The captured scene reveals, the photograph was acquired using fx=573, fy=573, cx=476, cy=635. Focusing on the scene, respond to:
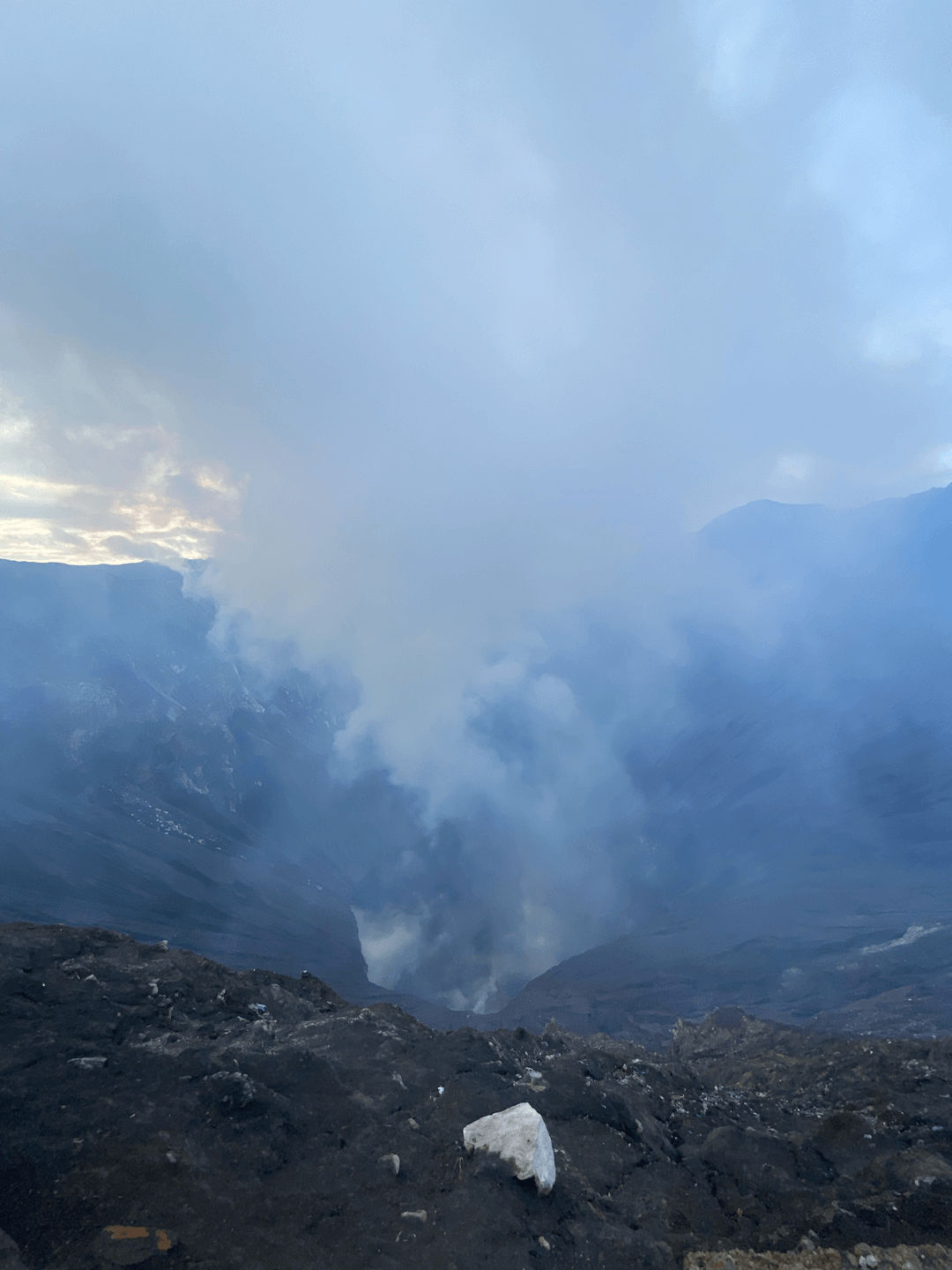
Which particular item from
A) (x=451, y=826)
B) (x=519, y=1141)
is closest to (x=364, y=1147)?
(x=519, y=1141)

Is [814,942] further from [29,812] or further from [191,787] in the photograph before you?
[29,812]

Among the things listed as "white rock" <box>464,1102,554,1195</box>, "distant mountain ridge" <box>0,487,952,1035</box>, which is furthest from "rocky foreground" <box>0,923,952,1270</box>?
"distant mountain ridge" <box>0,487,952,1035</box>

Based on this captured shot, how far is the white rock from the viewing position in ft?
30.0

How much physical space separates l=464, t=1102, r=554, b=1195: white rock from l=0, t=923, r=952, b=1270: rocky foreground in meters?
0.21

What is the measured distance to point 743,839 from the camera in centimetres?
10444

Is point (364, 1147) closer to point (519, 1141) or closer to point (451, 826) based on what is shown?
point (519, 1141)

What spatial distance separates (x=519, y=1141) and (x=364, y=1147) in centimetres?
272

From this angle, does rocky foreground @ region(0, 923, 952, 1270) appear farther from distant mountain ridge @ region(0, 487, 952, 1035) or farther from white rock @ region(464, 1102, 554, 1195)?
distant mountain ridge @ region(0, 487, 952, 1035)

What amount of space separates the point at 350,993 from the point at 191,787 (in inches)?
2029

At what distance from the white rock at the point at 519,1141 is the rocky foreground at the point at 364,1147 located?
0.21 metres

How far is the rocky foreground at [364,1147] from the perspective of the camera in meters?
7.59

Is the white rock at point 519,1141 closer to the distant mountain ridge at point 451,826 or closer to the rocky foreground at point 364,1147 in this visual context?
the rocky foreground at point 364,1147

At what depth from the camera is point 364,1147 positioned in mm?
9883

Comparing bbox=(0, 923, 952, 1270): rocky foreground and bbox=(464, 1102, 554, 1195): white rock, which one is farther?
bbox=(464, 1102, 554, 1195): white rock
